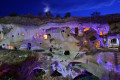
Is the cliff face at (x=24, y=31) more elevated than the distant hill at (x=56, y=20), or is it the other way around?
the distant hill at (x=56, y=20)

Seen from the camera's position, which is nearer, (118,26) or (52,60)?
(52,60)

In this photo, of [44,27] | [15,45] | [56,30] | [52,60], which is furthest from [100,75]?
[15,45]

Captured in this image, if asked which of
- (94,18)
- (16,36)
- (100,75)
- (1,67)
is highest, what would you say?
(94,18)

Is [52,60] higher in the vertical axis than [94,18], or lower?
lower

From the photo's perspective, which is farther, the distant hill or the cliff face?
the cliff face

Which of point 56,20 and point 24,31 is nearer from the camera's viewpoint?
point 56,20

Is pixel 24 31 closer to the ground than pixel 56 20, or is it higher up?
closer to the ground

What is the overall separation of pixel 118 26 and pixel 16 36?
1687cm

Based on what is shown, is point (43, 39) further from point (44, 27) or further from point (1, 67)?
point (1, 67)

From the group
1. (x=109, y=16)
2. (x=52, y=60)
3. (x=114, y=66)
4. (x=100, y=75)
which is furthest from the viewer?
(x=109, y=16)

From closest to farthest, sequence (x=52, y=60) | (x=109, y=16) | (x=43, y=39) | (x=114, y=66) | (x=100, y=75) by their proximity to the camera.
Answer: (x=114, y=66) < (x=100, y=75) < (x=52, y=60) < (x=109, y=16) < (x=43, y=39)

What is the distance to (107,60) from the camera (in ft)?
34.8

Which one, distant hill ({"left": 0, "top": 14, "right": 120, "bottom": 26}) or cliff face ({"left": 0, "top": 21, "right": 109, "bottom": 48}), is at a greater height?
distant hill ({"left": 0, "top": 14, "right": 120, "bottom": 26})

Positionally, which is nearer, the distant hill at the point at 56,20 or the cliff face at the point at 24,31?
the distant hill at the point at 56,20
